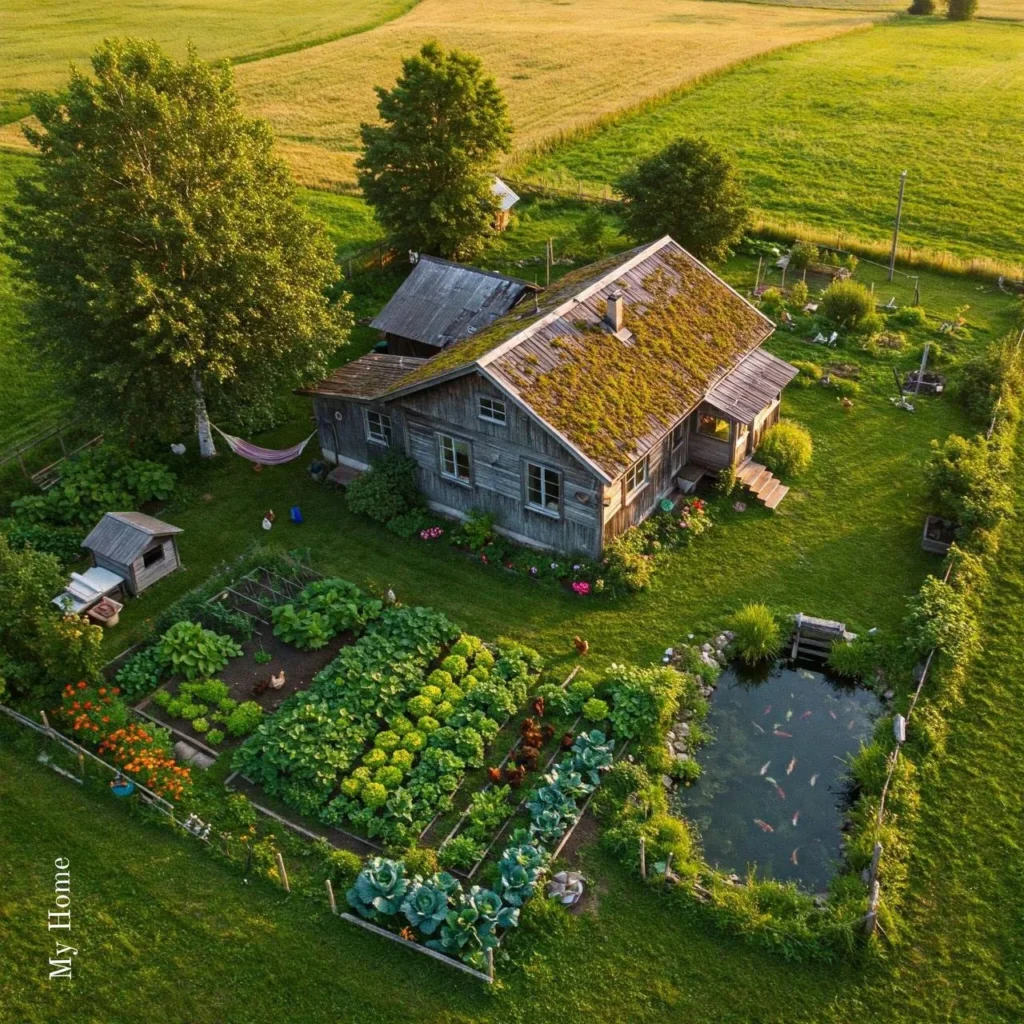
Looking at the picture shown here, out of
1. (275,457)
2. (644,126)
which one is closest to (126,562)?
(275,457)

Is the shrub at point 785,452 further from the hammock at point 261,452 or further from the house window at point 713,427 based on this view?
the hammock at point 261,452

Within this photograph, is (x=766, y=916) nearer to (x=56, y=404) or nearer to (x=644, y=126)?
(x=56, y=404)

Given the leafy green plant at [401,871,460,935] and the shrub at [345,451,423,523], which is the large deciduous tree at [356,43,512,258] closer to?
the shrub at [345,451,423,523]

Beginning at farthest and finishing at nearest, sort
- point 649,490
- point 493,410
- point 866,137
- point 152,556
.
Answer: point 866,137 < point 649,490 < point 152,556 < point 493,410

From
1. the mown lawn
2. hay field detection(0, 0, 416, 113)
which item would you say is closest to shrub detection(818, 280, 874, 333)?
the mown lawn

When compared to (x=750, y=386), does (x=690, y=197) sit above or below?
above

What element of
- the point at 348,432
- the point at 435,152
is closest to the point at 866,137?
the point at 435,152

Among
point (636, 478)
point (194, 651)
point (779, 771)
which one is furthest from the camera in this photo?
point (636, 478)

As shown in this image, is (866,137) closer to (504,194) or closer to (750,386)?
(504,194)
